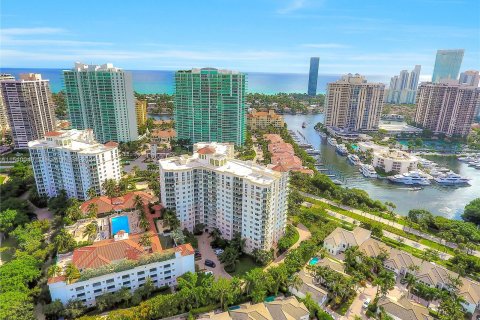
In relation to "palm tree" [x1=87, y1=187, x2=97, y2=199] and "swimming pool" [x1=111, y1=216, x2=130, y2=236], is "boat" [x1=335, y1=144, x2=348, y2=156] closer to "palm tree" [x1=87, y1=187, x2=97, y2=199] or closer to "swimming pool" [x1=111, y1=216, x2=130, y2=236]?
"swimming pool" [x1=111, y1=216, x2=130, y2=236]

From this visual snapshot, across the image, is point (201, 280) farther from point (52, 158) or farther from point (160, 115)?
point (160, 115)

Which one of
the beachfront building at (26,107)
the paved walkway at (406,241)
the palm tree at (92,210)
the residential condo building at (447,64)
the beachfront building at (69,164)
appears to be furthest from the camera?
the residential condo building at (447,64)

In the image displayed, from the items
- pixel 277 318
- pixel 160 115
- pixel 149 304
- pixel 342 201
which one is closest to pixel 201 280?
pixel 149 304

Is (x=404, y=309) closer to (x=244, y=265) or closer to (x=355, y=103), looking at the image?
(x=244, y=265)

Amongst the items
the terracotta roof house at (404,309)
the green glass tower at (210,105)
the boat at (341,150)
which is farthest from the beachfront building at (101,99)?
the terracotta roof house at (404,309)

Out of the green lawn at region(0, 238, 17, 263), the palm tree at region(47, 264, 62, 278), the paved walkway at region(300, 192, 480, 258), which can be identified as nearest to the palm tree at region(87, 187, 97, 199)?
the green lawn at region(0, 238, 17, 263)

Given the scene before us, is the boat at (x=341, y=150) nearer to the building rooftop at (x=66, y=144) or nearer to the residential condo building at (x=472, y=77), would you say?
the building rooftop at (x=66, y=144)

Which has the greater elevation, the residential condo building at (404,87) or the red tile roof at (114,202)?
the residential condo building at (404,87)
